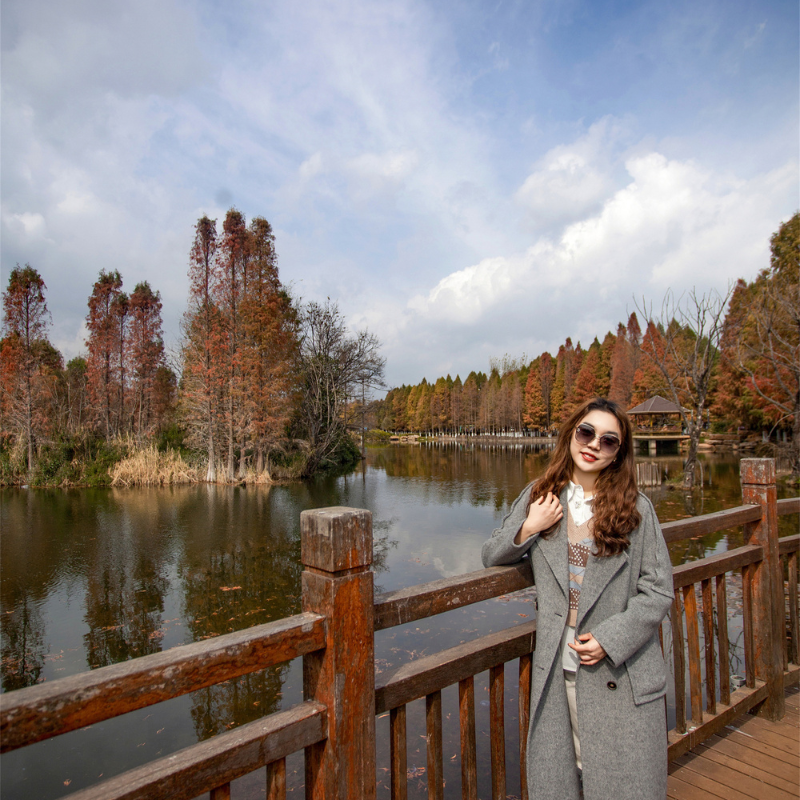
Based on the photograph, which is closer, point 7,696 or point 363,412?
point 7,696

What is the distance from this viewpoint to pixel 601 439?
176 cm

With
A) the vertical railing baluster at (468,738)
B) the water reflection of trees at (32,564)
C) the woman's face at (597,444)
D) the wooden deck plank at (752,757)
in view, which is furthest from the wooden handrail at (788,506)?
the water reflection of trees at (32,564)

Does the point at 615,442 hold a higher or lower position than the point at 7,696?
higher

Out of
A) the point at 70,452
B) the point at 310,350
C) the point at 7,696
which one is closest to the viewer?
the point at 7,696

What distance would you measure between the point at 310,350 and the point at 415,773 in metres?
22.3

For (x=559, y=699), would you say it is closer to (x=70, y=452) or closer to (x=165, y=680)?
(x=165, y=680)

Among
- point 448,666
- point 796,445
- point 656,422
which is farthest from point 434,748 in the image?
point 656,422

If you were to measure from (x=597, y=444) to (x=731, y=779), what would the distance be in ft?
6.09

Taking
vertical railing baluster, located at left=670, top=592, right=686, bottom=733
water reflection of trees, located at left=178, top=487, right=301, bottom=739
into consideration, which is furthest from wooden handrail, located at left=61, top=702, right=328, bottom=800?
water reflection of trees, located at left=178, top=487, right=301, bottom=739

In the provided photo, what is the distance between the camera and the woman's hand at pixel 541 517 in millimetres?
1664

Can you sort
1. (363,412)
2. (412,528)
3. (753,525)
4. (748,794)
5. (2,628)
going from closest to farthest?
(748,794) → (753,525) → (2,628) → (412,528) → (363,412)

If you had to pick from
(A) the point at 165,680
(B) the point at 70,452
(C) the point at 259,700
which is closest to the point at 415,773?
(C) the point at 259,700

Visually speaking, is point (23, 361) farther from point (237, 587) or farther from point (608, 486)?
point (608, 486)

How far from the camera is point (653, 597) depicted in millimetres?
1557
